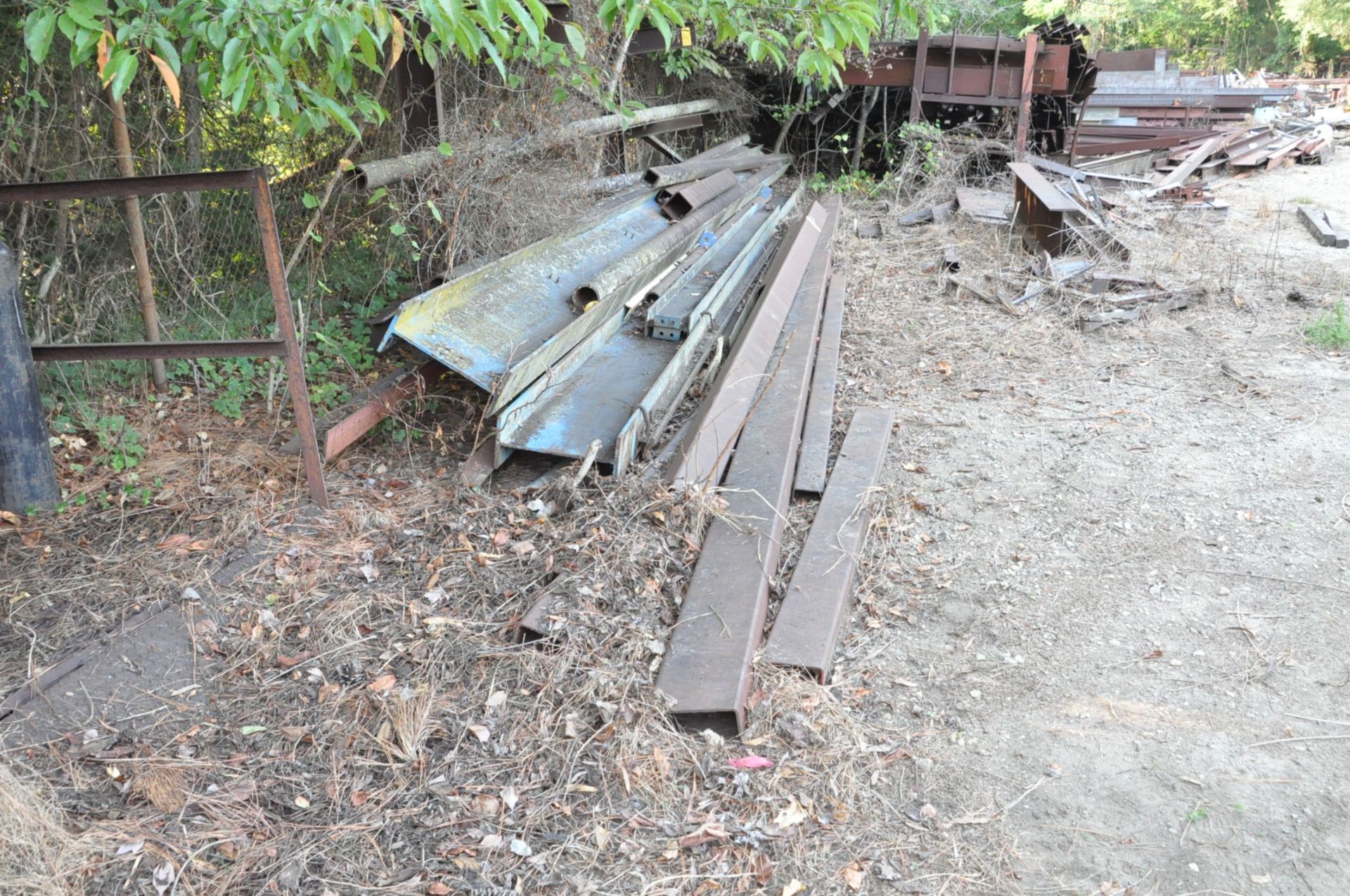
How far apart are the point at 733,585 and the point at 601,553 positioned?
0.53 meters

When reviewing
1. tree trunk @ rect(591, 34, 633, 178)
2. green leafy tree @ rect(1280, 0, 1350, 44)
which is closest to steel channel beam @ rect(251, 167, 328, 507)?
tree trunk @ rect(591, 34, 633, 178)

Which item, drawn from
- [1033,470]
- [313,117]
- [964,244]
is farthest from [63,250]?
[964,244]

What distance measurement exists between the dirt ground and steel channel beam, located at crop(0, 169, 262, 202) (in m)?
1.28

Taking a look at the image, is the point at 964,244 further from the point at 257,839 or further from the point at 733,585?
the point at 257,839

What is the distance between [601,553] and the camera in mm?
3566

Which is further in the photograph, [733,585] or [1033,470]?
[1033,470]

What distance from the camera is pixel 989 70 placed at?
40.2ft

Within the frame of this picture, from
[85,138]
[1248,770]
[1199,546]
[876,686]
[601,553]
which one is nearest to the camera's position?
[1248,770]

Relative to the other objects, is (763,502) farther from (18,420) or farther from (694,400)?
(18,420)

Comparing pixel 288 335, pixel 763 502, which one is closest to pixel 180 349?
pixel 288 335

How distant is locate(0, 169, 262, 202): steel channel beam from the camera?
11.5 feet

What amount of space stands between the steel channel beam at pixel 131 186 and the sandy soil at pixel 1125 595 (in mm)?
2985

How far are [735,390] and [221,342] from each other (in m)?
2.52

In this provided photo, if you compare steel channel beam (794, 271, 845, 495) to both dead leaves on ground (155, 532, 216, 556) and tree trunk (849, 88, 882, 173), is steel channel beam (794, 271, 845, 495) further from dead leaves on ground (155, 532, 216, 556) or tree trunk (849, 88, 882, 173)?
tree trunk (849, 88, 882, 173)
